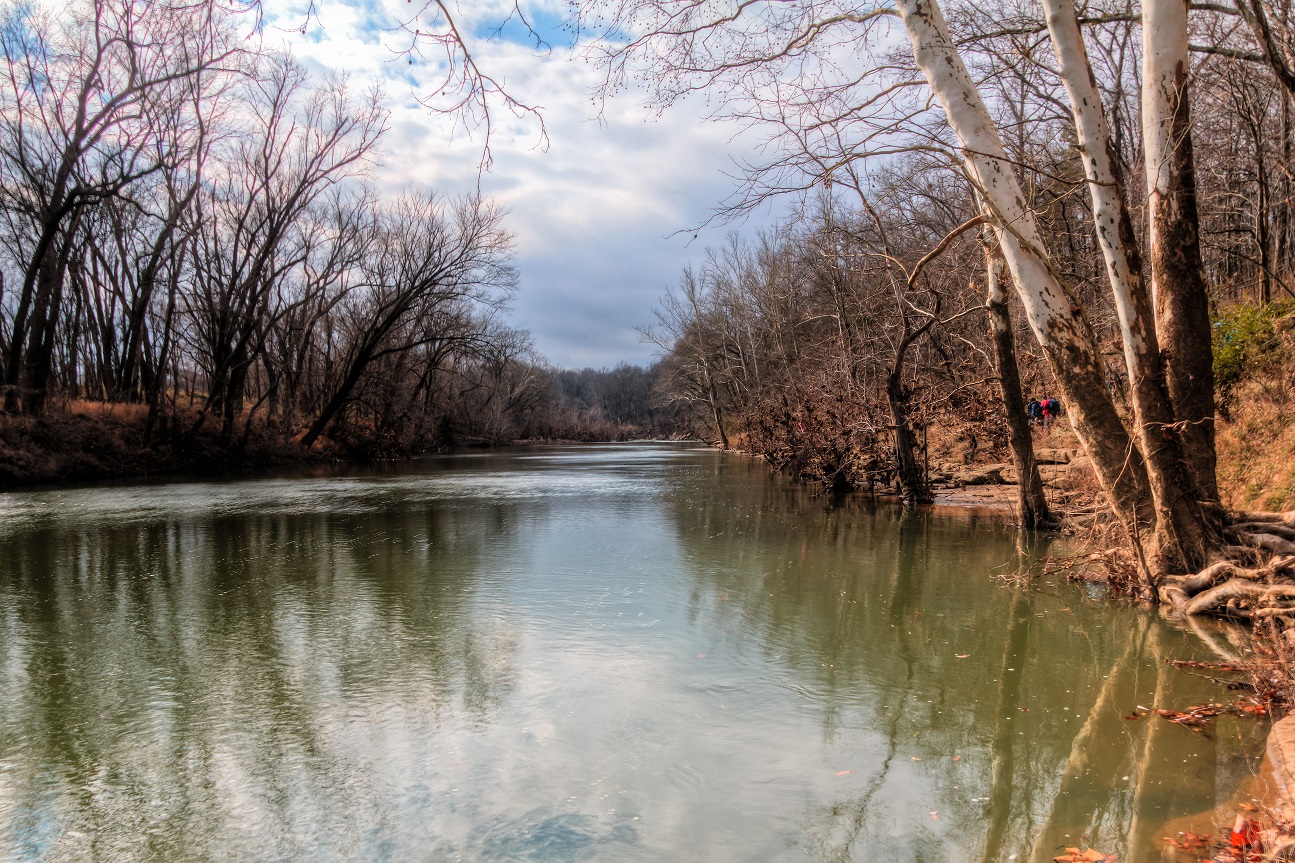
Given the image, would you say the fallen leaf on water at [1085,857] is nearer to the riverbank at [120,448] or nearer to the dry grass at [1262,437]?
the dry grass at [1262,437]

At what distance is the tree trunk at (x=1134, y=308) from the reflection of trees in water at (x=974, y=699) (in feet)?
2.83

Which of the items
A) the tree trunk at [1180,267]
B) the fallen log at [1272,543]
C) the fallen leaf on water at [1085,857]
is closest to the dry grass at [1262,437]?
the fallen log at [1272,543]

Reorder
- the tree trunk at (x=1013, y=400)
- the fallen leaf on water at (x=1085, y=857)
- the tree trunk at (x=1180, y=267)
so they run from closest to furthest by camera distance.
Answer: the fallen leaf on water at (x=1085, y=857) < the tree trunk at (x=1180, y=267) < the tree trunk at (x=1013, y=400)

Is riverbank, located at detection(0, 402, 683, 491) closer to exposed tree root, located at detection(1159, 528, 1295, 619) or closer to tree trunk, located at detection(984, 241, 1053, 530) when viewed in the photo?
tree trunk, located at detection(984, 241, 1053, 530)

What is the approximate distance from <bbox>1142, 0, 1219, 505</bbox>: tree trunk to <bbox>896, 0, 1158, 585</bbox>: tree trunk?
0.44m

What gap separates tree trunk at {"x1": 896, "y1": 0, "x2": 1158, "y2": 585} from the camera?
6.10m

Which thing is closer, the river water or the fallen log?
the river water

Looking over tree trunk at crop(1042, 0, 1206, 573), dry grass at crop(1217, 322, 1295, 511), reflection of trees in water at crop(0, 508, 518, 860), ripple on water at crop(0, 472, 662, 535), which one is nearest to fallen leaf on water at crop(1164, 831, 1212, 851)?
reflection of trees in water at crop(0, 508, 518, 860)

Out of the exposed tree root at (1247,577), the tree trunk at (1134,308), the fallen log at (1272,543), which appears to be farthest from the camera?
the tree trunk at (1134,308)

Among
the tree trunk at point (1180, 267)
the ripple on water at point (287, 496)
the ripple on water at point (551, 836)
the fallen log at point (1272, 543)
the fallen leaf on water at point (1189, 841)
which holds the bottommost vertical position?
the ripple on water at point (551, 836)

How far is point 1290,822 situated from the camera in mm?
2469

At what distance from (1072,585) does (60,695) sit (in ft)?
26.6

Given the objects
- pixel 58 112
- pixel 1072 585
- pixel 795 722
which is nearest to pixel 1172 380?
pixel 1072 585

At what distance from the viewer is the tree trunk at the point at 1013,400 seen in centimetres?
901
